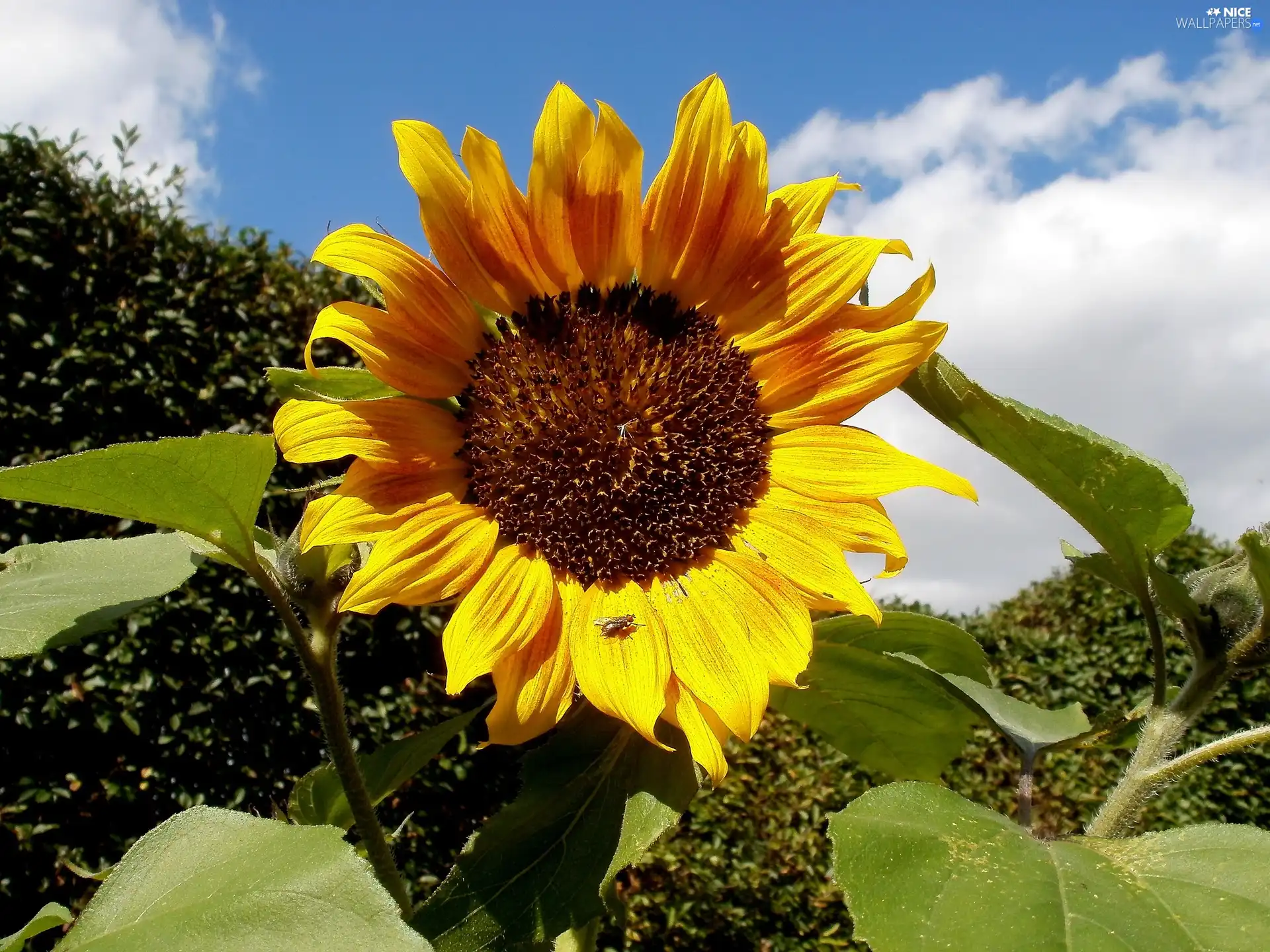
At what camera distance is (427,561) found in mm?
796

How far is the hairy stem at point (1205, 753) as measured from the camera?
2.59ft

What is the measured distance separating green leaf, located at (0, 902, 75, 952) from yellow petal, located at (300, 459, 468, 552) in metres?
0.30

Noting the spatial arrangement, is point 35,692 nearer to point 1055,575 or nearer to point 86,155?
point 86,155

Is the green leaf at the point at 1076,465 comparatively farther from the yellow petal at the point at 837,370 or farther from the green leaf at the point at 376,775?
the green leaf at the point at 376,775

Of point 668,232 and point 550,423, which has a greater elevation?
point 668,232

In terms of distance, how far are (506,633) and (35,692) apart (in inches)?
116

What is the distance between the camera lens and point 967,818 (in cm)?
67

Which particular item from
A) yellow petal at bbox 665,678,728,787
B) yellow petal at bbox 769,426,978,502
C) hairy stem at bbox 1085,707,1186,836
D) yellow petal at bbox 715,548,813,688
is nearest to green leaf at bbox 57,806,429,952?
yellow petal at bbox 665,678,728,787

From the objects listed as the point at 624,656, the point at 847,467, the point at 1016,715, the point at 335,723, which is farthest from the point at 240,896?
the point at 1016,715

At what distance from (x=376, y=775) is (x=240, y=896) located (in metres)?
0.30

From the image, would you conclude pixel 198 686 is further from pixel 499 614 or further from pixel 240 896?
pixel 240 896

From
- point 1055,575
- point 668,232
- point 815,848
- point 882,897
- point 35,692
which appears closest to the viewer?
point 882,897

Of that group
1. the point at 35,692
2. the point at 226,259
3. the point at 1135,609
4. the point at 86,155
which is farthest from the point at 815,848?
the point at 86,155

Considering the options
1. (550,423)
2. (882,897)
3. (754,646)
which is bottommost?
(882,897)
